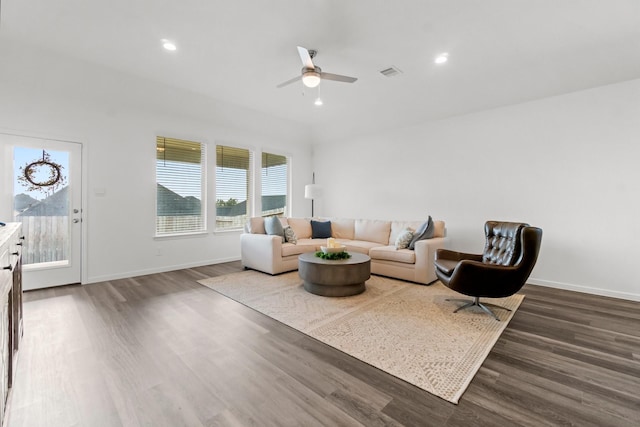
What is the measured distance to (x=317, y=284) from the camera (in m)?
3.67

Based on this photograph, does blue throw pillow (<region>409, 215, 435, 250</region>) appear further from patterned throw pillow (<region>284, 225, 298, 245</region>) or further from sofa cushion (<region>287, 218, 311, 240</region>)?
sofa cushion (<region>287, 218, 311, 240</region>)

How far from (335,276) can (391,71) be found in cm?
284

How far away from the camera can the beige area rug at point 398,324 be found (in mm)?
2066

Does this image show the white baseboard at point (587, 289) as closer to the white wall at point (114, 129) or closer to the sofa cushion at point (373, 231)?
the sofa cushion at point (373, 231)

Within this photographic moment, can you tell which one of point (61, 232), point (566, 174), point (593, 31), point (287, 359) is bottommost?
point (287, 359)

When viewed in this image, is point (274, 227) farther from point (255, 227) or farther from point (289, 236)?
point (255, 227)

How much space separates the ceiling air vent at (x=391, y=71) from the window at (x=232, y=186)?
3.36 meters

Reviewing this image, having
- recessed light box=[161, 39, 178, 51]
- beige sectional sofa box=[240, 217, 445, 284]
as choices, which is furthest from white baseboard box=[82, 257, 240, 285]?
recessed light box=[161, 39, 178, 51]

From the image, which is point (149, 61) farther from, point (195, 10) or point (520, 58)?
point (520, 58)

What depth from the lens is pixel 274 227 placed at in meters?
5.01

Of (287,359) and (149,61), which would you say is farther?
(149,61)

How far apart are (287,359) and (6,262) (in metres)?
1.80

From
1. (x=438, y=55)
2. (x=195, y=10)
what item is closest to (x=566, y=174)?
(x=438, y=55)

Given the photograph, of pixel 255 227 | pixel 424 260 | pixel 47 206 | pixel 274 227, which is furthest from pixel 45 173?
pixel 424 260
